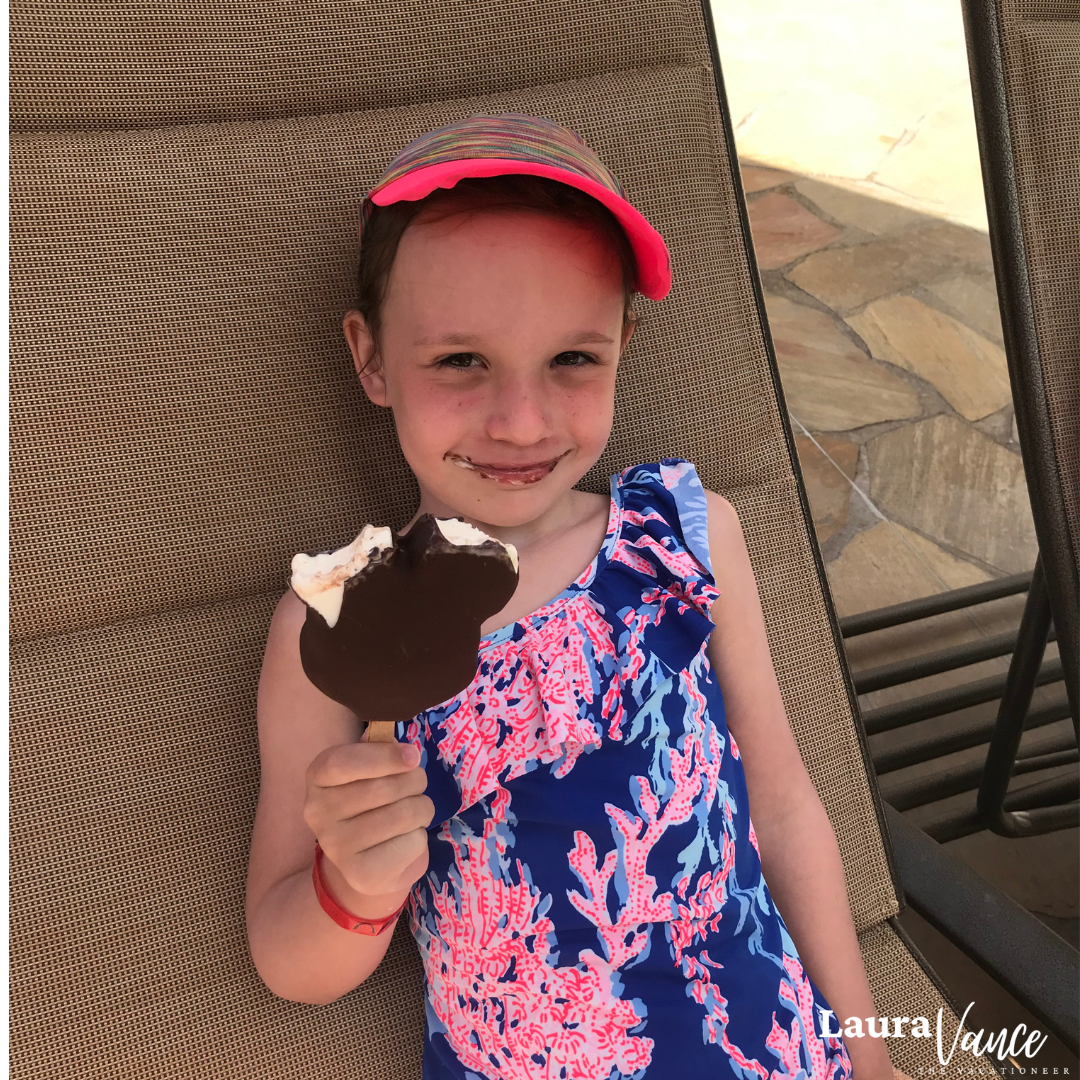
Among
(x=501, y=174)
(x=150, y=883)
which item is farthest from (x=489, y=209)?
(x=150, y=883)

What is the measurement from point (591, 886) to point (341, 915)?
0.72 feet

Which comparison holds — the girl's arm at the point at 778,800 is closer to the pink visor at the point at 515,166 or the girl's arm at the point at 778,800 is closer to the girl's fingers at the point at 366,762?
the pink visor at the point at 515,166

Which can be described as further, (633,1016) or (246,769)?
(246,769)

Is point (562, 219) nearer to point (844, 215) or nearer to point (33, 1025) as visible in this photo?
point (33, 1025)

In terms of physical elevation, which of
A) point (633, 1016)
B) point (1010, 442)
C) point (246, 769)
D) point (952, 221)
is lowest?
point (633, 1016)

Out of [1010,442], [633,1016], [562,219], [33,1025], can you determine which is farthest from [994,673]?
[33,1025]

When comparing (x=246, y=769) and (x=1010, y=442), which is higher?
(x=1010, y=442)

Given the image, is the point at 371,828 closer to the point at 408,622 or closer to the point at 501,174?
the point at 408,622

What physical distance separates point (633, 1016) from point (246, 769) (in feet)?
1.43

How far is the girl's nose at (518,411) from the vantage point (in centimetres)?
84

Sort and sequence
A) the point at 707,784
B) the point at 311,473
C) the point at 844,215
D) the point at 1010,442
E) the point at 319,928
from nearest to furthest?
the point at 319,928
the point at 707,784
the point at 311,473
the point at 1010,442
the point at 844,215

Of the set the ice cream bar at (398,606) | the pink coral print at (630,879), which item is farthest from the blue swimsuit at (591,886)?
the ice cream bar at (398,606)

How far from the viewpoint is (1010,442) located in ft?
8.59

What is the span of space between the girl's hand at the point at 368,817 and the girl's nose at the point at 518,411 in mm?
276
